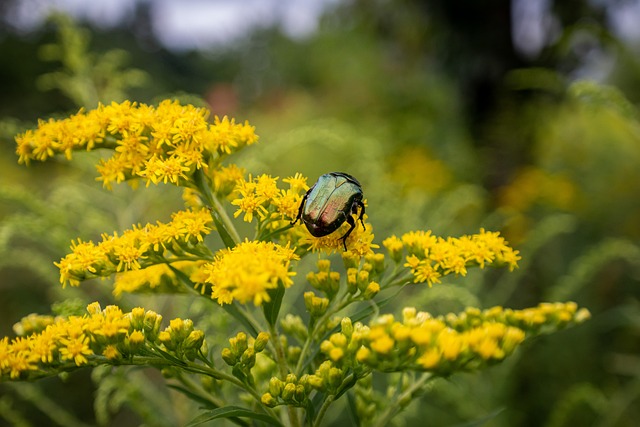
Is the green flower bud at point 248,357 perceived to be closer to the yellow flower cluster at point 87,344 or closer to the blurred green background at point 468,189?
the yellow flower cluster at point 87,344

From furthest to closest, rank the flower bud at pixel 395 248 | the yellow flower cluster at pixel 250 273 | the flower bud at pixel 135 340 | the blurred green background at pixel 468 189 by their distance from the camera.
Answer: the blurred green background at pixel 468 189 → the flower bud at pixel 395 248 → the flower bud at pixel 135 340 → the yellow flower cluster at pixel 250 273

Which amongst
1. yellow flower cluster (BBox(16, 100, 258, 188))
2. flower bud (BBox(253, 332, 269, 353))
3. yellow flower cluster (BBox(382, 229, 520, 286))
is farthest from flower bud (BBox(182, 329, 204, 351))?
yellow flower cluster (BBox(382, 229, 520, 286))

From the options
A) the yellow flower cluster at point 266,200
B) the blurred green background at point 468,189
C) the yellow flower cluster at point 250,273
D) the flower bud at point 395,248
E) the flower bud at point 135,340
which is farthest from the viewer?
the blurred green background at point 468,189

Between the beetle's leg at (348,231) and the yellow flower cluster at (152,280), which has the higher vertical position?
the yellow flower cluster at (152,280)

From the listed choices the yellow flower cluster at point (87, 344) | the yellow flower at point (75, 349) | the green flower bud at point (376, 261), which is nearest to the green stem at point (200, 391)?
the yellow flower cluster at point (87, 344)

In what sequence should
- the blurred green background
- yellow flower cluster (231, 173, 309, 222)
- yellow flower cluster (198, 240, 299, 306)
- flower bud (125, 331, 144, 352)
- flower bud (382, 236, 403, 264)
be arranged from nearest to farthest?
yellow flower cluster (198, 240, 299, 306) → flower bud (125, 331, 144, 352) → yellow flower cluster (231, 173, 309, 222) → flower bud (382, 236, 403, 264) → the blurred green background

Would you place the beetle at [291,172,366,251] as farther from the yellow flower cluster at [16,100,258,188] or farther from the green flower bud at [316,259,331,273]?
the yellow flower cluster at [16,100,258,188]

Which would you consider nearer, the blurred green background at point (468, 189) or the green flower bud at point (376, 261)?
the green flower bud at point (376, 261)
